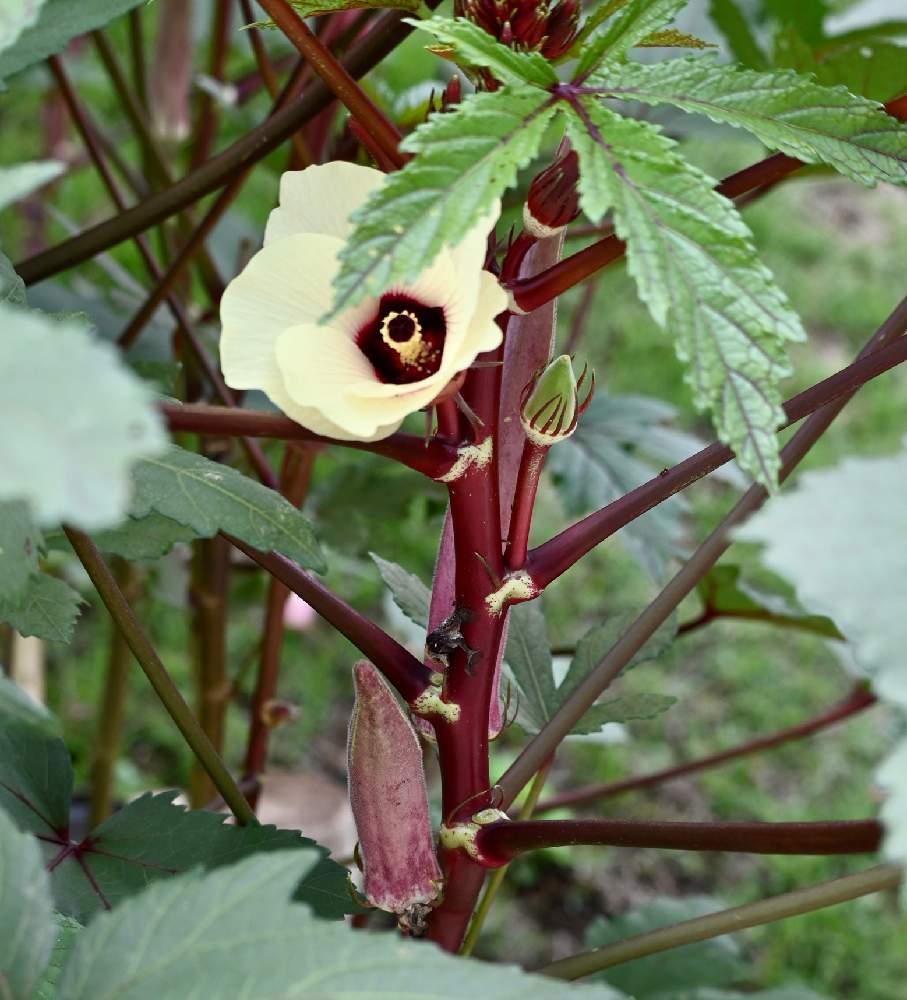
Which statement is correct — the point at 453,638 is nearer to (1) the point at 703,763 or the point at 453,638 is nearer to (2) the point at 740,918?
(2) the point at 740,918

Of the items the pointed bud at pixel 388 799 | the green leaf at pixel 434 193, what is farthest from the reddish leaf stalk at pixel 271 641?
the green leaf at pixel 434 193

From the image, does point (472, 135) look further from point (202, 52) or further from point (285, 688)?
point (202, 52)

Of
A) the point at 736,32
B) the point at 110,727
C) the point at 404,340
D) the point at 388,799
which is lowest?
the point at 388,799

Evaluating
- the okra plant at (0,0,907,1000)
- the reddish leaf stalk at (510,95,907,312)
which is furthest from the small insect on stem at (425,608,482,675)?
the reddish leaf stalk at (510,95,907,312)

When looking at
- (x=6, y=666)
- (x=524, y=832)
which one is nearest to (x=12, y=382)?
(x=524, y=832)

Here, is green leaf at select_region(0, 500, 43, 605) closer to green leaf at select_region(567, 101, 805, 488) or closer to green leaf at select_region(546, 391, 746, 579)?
green leaf at select_region(567, 101, 805, 488)

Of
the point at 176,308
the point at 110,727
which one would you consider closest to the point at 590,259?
the point at 176,308

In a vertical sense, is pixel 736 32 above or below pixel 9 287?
above

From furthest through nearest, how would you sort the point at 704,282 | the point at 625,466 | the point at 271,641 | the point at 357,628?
the point at 625,466 → the point at 271,641 → the point at 357,628 → the point at 704,282
